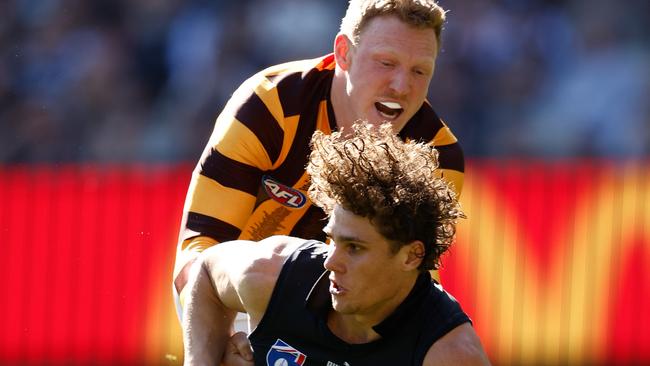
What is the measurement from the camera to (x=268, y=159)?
19.6 feet

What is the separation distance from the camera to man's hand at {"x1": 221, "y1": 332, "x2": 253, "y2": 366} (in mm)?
4980

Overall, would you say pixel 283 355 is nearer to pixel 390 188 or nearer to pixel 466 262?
pixel 390 188

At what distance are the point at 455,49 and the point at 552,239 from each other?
3154 millimetres

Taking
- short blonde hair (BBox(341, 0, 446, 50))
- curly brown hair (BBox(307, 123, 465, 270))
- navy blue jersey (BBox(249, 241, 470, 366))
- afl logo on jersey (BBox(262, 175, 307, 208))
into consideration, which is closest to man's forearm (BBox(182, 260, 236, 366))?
navy blue jersey (BBox(249, 241, 470, 366))

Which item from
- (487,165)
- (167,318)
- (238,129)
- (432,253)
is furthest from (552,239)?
(432,253)

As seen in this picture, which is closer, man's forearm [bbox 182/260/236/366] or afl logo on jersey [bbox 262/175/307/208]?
man's forearm [bbox 182/260/236/366]

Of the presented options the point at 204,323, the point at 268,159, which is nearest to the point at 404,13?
the point at 268,159

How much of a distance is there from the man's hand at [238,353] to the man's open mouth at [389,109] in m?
A: 1.29

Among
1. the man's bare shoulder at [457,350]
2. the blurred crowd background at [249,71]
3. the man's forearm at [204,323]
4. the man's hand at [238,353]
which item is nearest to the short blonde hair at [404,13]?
the man's forearm at [204,323]

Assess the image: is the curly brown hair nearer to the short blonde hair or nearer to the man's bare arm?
the man's bare arm

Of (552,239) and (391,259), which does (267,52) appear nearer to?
(552,239)

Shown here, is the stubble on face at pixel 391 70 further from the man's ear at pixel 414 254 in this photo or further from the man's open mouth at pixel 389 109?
the man's ear at pixel 414 254

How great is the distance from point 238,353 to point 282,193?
1246mm

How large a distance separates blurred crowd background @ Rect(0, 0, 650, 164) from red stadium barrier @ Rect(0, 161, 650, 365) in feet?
6.58
